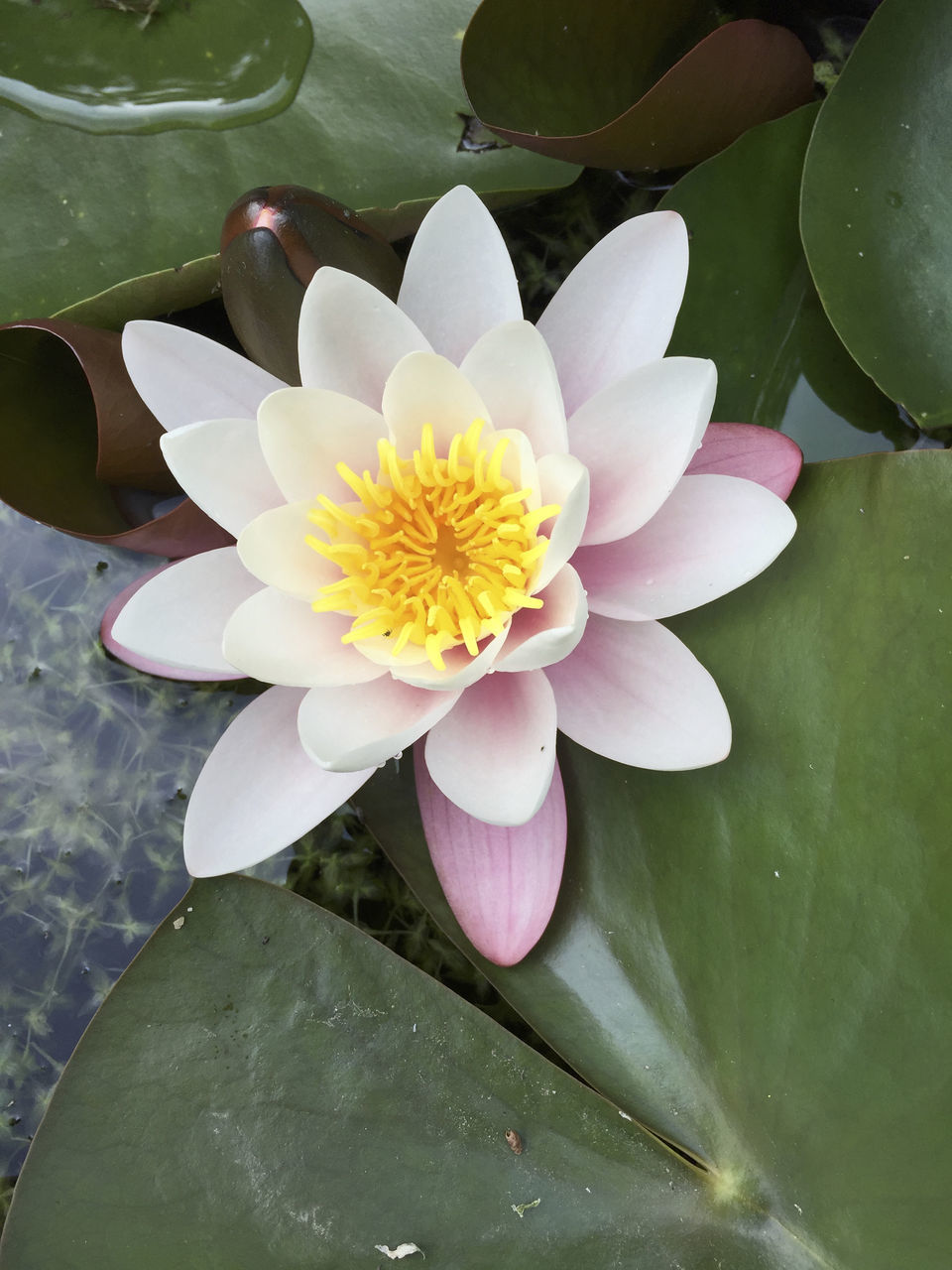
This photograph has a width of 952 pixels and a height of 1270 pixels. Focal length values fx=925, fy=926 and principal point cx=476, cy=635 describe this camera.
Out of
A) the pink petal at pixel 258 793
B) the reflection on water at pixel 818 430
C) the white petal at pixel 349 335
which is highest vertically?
the white petal at pixel 349 335

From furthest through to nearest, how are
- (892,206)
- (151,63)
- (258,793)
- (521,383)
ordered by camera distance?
(151,63), (892,206), (258,793), (521,383)

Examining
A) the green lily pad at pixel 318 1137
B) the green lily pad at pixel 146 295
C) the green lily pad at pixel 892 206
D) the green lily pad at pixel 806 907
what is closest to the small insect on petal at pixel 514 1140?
the green lily pad at pixel 318 1137

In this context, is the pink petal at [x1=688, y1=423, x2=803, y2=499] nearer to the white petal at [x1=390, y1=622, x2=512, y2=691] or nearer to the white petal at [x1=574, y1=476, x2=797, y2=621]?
the white petal at [x1=574, y1=476, x2=797, y2=621]

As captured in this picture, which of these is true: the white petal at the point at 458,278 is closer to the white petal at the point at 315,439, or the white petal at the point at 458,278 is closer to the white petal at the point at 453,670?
the white petal at the point at 315,439

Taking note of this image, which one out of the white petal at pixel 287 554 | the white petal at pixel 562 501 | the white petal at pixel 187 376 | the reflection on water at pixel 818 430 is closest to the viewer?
the white petal at pixel 562 501

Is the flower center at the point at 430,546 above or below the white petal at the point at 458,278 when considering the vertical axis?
below

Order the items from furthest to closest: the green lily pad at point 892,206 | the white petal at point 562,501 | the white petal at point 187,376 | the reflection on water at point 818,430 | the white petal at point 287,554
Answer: the reflection on water at point 818,430 → the green lily pad at point 892,206 → the white petal at point 187,376 → the white petal at point 287,554 → the white petal at point 562,501

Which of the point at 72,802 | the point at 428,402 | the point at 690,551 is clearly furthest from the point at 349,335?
the point at 72,802

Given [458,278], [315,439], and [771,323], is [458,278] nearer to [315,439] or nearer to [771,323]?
[315,439]

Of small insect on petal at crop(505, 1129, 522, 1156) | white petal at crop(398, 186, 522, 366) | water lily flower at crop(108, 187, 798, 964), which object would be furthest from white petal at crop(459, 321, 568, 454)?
small insect on petal at crop(505, 1129, 522, 1156)

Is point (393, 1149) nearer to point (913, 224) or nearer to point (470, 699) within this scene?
point (470, 699)
